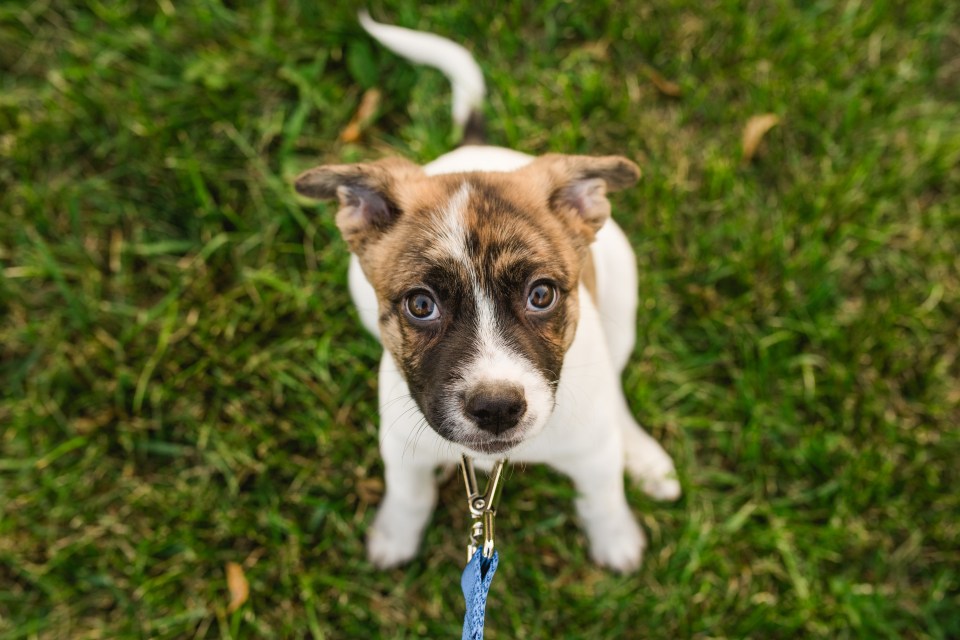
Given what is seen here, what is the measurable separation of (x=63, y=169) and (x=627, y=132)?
3.40 meters

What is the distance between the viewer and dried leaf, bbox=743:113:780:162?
16.5 ft

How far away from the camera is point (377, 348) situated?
450 centimetres

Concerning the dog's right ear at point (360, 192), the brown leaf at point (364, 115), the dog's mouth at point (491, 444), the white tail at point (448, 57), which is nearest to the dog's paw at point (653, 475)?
the dog's mouth at point (491, 444)

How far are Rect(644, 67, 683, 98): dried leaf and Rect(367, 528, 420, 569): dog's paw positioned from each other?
122 inches

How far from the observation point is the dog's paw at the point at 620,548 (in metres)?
4.15

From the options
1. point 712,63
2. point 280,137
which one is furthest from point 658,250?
point 280,137

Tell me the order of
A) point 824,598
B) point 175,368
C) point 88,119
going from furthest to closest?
point 88,119 → point 175,368 → point 824,598

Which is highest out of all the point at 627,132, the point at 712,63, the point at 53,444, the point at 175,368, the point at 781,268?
the point at 712,63

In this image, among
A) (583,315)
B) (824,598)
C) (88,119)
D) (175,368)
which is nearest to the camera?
(583,315)

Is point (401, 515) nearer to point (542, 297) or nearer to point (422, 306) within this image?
point (422, 306)

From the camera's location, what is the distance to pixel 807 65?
5.16 metres

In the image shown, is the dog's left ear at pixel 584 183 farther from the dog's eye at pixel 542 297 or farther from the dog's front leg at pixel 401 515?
the dog's front leg at pixel 401 515

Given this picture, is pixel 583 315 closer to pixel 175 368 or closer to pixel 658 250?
pixel 658 250

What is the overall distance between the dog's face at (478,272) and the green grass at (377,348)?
111cm
